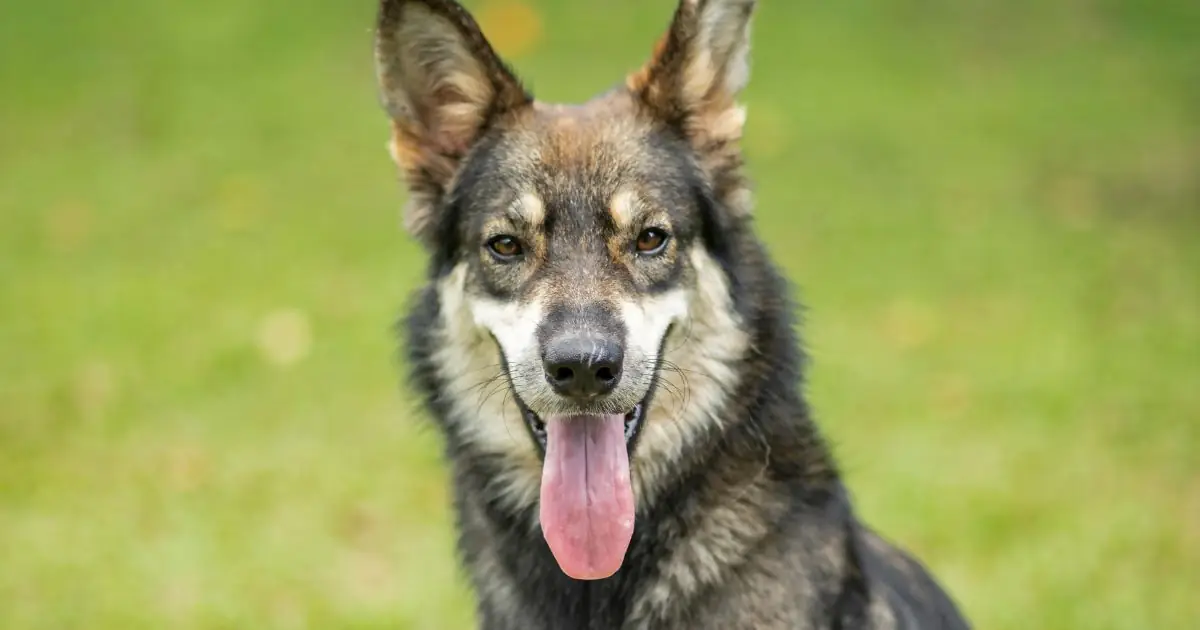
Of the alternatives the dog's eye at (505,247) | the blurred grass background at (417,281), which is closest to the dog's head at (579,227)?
the dog's eye at (505,247)

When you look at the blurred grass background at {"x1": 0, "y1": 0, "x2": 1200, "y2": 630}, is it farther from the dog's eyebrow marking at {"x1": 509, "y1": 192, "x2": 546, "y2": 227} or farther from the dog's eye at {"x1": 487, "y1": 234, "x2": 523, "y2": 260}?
the dog's eyebrow marking at {"x1": 509, "y1": 192, "x2": 546, "y2": 227}

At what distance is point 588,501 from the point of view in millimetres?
3449

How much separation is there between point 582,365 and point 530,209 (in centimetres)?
62

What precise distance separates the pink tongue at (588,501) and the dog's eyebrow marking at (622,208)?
588 millimetres


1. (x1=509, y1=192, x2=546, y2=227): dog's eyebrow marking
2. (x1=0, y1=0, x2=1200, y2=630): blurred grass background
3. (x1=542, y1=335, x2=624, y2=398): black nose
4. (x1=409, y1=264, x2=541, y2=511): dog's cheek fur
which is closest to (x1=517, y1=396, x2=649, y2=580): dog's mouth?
(x1=542, y1=335, x2=624, y2=398): black nose

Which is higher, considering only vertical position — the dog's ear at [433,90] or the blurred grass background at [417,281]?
the dog's ear at [433,90]

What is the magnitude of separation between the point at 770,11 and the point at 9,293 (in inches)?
415

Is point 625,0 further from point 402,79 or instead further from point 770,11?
point 402,79

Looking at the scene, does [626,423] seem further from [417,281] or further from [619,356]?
[417,281]

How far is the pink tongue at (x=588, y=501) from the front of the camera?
3.44 meters

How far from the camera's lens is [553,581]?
3.62 metres

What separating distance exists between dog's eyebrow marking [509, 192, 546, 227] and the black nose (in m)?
0.49

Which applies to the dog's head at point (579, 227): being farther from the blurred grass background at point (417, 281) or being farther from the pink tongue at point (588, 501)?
the blurred grass background at point (417, 281)

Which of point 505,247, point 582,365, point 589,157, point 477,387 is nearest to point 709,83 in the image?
point 589,157
